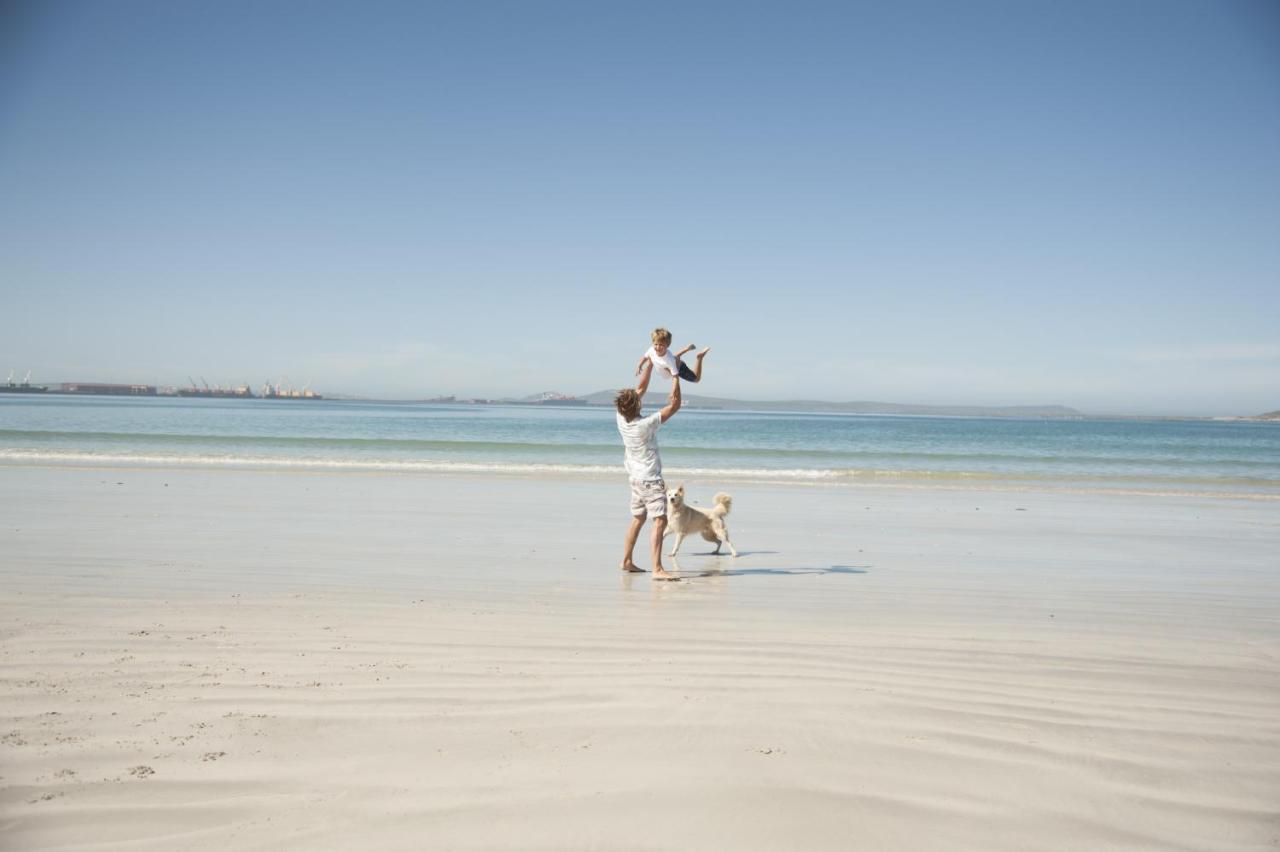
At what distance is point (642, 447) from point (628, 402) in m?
0.53

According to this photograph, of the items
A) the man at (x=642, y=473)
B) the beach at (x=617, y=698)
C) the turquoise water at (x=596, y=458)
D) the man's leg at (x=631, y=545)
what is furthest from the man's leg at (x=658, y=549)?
the turquoise water at (x=596, y=458)

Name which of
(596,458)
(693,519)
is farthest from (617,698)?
(596,458)

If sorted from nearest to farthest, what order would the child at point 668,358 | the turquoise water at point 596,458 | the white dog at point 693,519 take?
the child at point 668,358 < the white dog at point 693,519 < the turquoise water at point 596,458

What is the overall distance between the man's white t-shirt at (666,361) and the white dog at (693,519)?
5.70 feet

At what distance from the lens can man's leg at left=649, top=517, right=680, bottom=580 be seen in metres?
7.77

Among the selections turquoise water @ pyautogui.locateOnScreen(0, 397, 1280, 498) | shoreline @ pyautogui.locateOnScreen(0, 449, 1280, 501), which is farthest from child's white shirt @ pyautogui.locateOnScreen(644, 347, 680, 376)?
turquoise water @ pyautogui.locateOnScreen(0, 397, 1280, 498)

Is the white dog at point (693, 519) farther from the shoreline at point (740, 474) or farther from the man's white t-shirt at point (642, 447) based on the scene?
the shoreline at point (740, 474)

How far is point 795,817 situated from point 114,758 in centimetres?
279

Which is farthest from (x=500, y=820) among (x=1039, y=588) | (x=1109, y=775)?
(x=1039, y=588)

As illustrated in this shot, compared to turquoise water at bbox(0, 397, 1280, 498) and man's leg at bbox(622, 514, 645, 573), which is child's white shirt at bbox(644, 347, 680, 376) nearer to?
man's leg at bbox(622, 514, 645, 573)

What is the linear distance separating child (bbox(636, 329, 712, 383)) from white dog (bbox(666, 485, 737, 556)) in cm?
163

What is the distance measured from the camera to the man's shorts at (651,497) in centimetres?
813

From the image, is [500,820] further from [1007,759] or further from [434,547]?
[434,547]

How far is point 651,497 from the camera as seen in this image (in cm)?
814
